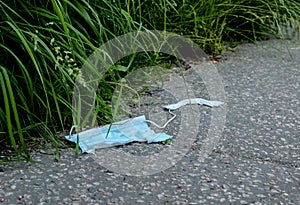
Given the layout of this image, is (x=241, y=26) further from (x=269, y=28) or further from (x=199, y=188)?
(x=199, y=188)

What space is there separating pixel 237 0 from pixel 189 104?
3.53 ft

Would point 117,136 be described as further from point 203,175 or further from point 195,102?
point 195,102

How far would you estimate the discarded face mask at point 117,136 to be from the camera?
65.1 inches

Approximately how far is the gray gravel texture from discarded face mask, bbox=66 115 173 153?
0.11ft

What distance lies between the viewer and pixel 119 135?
1.72 m

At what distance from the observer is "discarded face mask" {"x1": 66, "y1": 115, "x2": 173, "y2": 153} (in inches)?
65.1

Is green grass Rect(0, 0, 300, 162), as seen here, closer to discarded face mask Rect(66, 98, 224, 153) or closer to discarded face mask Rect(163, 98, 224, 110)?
discarded face mask Rect(66, 98, 224, 153)

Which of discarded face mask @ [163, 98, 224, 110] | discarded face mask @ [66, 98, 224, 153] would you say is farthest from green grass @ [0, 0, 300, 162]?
discarded face mask @ [163, 98, 224, 110]

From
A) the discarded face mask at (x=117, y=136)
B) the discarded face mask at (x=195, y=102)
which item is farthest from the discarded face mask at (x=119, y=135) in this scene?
the discarded face mask at (x=195, y=102)

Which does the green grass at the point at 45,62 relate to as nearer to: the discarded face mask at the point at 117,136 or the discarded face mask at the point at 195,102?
the discarded face mask at the point at 117,136

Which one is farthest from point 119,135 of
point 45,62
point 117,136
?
point 45,62

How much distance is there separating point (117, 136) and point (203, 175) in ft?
1.18

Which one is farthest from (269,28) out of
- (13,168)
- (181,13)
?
(13,168)

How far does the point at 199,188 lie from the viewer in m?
1.39
